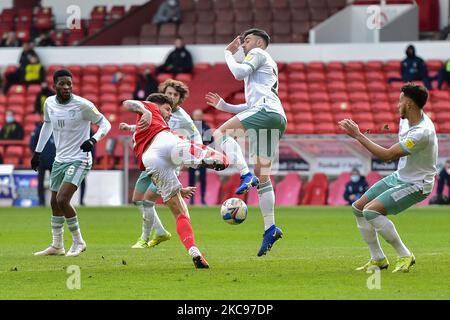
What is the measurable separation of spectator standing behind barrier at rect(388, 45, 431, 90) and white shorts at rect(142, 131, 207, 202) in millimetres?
19087

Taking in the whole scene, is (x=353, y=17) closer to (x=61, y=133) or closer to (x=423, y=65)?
(x=423, y=65)

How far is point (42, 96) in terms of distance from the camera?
32.0m

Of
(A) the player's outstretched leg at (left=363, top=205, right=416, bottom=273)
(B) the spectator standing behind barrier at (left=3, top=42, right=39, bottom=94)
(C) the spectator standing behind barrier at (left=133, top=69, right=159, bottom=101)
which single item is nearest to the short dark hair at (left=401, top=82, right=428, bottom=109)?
(A) the player's outstretched leg at (left=363, top=205, right=416, bottom=273)

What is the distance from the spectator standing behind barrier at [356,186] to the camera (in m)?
27.0

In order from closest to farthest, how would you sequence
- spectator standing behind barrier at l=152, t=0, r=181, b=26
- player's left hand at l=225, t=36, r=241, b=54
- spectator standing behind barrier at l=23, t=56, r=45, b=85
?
player's left hand at l=225, t=36, r=241, b=54
spectator standing behind barrier at l=23, t=56, r=45, b=85
spectator standing behind barrier at l=152, t=0, r=181, b=26

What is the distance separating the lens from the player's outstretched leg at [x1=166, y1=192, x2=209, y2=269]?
40.1ft

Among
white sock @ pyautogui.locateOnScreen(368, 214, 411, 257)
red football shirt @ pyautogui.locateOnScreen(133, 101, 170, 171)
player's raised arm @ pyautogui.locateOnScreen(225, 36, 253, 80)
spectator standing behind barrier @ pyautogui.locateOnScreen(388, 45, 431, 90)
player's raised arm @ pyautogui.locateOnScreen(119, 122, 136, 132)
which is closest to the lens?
white sock @ pyautogui.locateOnScreen(368, 214, 411, 257)

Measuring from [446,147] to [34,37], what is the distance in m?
15.7

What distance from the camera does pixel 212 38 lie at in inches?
1406

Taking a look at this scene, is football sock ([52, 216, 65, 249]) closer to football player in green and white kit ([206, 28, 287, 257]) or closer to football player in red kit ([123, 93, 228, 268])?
A: football player in red kit ([123, 93, 228, 268])

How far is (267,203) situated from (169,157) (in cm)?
156

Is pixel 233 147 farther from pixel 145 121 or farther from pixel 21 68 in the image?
pixel 21 68
